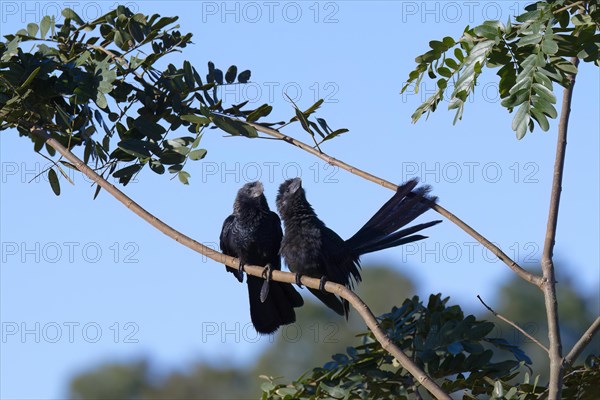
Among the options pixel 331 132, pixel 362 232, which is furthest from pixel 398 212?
pixel 331 132

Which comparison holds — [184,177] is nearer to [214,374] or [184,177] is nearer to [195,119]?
[195,119]

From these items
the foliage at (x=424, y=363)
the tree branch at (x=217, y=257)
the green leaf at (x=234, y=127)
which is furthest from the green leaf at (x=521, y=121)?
the green leaf at (x=234, y=127)

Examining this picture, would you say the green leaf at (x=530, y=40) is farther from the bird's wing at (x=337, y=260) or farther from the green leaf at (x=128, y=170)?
the bird's wing at (x=337, y=260)

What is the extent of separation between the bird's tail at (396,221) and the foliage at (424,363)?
0.52 metres

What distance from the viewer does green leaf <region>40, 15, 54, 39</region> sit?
449 cm

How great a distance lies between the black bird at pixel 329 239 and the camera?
482 centimetres

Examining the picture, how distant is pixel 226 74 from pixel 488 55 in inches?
52.3

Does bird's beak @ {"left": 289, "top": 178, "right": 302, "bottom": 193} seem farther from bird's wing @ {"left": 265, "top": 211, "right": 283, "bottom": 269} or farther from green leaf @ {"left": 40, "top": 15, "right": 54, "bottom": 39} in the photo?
green leaf @ {"left": 40, "top": 15, "right": 54, "bottom": 39}

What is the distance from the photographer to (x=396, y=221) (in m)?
4.80

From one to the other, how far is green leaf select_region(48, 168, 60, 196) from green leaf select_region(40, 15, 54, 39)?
0.60 m

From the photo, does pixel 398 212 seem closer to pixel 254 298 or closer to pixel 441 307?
pixel 441 307

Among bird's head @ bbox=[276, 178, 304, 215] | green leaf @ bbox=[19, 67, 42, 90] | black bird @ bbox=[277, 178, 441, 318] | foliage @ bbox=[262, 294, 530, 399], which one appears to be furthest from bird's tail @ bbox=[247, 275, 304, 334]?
green leaf @ bbox=[19, 67, 42, 90]

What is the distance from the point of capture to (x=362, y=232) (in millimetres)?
5152

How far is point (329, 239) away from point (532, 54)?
2.09m
